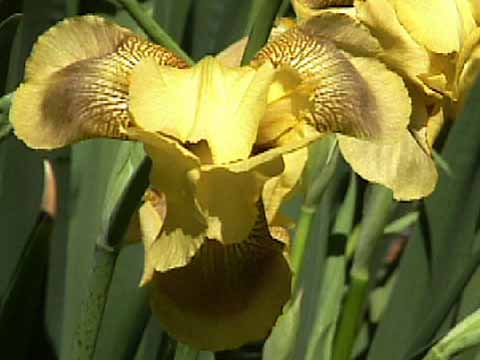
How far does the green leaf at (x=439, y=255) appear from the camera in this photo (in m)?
0.92

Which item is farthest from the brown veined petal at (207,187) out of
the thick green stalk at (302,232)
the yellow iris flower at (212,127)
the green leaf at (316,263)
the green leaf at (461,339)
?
the green leaf at (316,263)

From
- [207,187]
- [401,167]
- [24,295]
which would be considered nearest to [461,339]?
[401,167]

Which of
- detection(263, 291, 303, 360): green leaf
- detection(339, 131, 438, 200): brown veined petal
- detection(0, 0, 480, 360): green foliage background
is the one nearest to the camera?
detection(339, 131, 438, 200): brown veined petal

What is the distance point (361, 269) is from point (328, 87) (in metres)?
0.39

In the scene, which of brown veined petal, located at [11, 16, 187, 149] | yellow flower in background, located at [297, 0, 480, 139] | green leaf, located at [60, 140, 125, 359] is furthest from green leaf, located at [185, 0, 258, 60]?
brown veined petal, located at [11, 16, 187, 149]

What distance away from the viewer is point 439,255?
942mm

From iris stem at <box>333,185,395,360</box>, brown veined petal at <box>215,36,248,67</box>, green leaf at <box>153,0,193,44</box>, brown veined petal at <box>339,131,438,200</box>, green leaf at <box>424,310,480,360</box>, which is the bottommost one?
iris stem at <box>333,185,395,360</box>

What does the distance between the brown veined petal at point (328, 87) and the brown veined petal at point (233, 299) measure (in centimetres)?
6

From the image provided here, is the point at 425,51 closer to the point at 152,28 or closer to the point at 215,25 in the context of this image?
the point at 152,28

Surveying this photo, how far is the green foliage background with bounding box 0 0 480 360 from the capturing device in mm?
909

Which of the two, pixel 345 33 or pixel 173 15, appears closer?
pixel 345 33

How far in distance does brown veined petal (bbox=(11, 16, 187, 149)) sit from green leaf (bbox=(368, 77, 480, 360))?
43cm

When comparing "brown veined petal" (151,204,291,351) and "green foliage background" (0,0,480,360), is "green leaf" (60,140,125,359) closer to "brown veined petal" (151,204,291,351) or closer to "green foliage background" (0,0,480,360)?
"green foliage background" (0,0,480,360)

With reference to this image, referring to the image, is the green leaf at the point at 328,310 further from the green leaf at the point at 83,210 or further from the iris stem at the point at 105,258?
the iris stem at the point at 105,258
